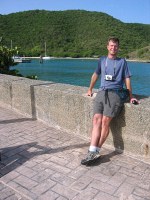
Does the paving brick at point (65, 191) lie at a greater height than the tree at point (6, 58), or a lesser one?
lesser

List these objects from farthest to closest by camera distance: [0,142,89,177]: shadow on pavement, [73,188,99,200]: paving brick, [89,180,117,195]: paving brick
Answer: [0,142,89,177]: shadow on pavement, [89,180,117,195]: paving brick, [73,188,99,200]: paving brick

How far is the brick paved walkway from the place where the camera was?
3.56m

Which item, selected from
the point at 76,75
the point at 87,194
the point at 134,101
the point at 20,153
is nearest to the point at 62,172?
the point at 87,194

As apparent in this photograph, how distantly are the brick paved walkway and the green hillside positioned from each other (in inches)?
4566

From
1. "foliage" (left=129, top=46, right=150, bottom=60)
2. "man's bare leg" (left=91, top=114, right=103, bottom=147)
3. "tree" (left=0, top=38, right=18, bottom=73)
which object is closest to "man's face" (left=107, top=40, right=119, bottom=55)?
"man's bare leg" (left=91, top=114, right=103, bottom=147)

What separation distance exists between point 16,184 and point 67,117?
6.91 feet

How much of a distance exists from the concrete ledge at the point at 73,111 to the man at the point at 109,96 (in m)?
0.25

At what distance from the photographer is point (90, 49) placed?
126 metres

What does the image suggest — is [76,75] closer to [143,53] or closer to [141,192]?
[141,192]

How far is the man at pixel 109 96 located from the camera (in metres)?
4.42

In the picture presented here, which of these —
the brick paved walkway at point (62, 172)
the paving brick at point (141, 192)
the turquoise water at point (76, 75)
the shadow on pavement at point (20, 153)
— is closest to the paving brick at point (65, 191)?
the brick paved walkway at point (62, 172)

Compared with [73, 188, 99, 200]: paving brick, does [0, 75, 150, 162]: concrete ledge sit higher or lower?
higher

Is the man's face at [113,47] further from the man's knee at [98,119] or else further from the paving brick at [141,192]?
the paving brick at [141,192]

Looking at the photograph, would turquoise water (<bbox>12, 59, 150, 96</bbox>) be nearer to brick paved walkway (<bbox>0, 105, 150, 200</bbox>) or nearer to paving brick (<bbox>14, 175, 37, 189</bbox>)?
brick paved walkway (<bbox>0, 105, 150, 200</bbox>)
